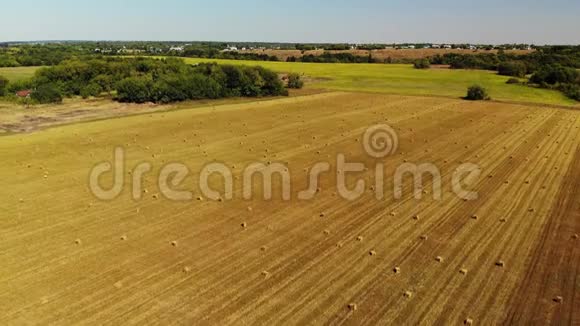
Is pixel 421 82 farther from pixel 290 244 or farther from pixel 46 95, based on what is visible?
pixel 290 244

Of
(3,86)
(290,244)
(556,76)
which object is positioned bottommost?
(290,244)

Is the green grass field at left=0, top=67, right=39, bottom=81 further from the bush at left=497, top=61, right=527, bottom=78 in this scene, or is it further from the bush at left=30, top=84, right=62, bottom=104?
the bush at left=497, top=61, right=527, bottom=78

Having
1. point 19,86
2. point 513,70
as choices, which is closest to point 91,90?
point 19,86

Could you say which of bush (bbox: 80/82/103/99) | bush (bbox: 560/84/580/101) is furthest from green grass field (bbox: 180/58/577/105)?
bush (bbox: 80/82/103/99)

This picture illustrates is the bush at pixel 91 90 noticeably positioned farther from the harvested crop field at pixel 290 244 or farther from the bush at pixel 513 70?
the bush at pixel 513 70

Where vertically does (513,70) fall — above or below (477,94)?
above

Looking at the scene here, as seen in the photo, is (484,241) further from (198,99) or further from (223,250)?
(198,99)
